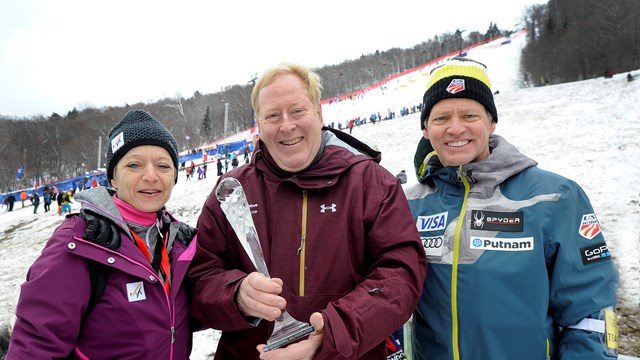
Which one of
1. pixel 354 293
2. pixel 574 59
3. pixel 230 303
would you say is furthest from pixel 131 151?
pixel 574 59

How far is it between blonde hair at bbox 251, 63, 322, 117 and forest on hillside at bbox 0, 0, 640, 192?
37992mm

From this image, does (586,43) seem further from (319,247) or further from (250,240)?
(250,240)

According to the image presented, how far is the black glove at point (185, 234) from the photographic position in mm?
2164

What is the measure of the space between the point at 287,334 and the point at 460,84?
157cm

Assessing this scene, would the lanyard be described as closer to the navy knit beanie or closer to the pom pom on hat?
the navy knit beanie

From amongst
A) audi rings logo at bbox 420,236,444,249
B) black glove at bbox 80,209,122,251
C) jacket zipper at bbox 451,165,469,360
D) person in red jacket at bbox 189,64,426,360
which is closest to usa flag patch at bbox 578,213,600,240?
jacket zipper at bbox 451,165,469,360

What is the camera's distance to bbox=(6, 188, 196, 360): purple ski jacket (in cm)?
151

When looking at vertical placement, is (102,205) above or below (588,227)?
above

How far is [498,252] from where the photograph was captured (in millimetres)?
1769

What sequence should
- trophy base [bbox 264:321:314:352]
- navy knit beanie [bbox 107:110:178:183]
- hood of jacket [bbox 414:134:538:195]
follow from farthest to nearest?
navy knit beanie [bbox 107:110:178:183] → hood of jacket [bbox 414:134:538:195] → trophy base [bbox 264:321:314:352]

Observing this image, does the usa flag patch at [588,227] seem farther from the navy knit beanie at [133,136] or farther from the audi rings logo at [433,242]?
the navy knit beanie at [133,136]

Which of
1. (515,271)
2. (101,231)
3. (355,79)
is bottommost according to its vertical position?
(515,271)

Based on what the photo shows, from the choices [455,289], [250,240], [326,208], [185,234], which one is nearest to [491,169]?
[455,289]

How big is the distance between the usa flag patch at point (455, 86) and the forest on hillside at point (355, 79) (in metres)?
37.9
